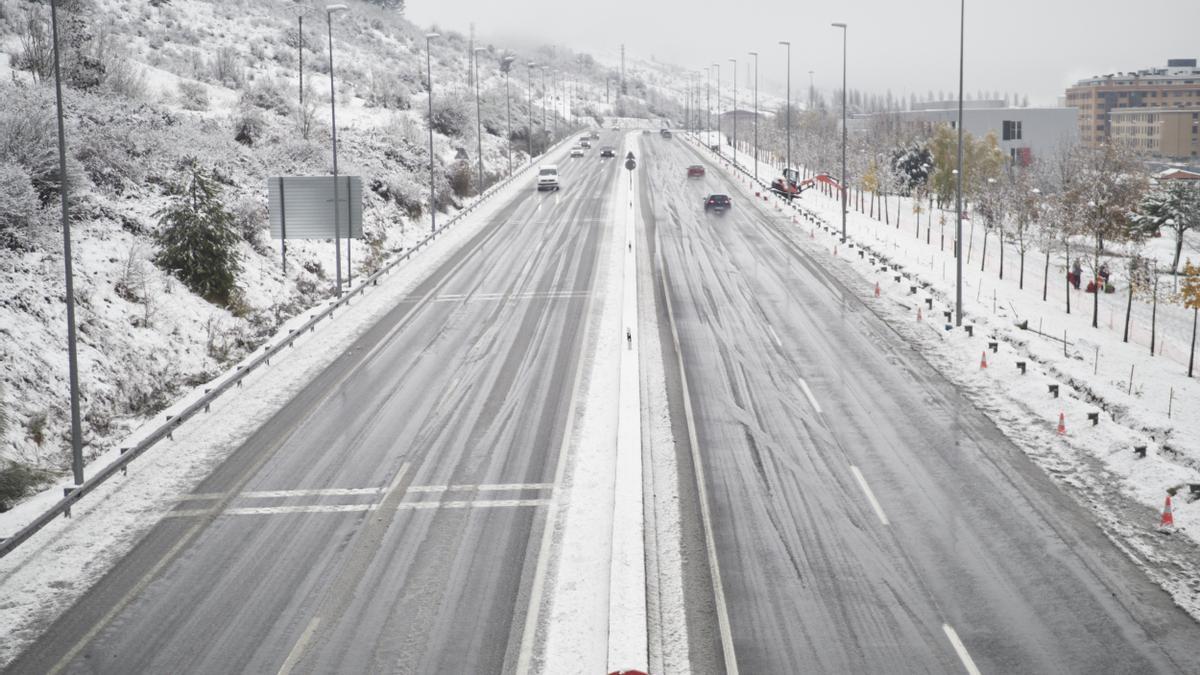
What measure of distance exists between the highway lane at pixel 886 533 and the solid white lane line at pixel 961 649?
0.03 m

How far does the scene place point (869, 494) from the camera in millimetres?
16250

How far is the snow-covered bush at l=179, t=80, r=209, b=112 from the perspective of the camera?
5119 centimetres

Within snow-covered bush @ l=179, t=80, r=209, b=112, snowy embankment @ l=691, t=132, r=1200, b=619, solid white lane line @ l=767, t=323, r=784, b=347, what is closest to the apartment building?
snowy embankment @ l=691, t=132, r=1200, b=619

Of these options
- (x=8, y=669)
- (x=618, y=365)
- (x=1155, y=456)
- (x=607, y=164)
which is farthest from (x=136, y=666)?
(x=607, y=164)

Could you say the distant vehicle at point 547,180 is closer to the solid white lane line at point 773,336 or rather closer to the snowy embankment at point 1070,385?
the snowy embankment at point 1070,385

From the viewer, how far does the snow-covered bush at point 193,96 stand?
2015 inches

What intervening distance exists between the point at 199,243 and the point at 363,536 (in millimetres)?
17389

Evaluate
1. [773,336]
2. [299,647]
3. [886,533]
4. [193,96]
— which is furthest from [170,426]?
[193,96]

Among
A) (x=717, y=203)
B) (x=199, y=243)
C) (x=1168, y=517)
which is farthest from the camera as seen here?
(x=717, y=203)

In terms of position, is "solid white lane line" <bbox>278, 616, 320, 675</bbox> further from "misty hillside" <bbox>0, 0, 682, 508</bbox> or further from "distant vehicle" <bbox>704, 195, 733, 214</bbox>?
"distant vehicle" <bbox>704, 195, 733, 214</bbox>

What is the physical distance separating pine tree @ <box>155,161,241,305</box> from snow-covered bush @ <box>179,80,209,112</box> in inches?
944

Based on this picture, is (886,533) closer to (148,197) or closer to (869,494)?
(869,494)

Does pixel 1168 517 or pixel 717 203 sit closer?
pixel 1168 517

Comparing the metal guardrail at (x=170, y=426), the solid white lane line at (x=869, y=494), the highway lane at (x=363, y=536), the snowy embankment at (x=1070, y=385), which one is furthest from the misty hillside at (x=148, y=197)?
the snowy embankment at (x=1070, y=385)
